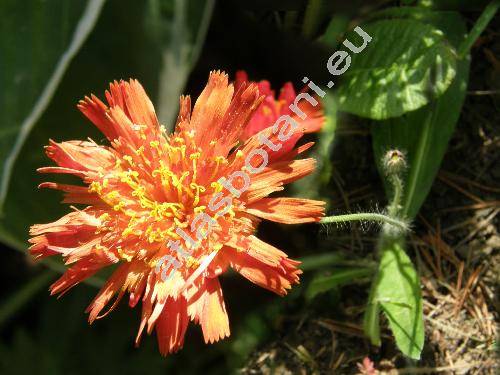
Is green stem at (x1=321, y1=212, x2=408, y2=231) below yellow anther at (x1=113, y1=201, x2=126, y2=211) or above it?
below

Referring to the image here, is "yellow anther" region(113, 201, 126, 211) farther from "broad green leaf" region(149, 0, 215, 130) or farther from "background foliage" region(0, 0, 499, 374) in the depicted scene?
"broad green leaf" region(149, 0, 215, 130)

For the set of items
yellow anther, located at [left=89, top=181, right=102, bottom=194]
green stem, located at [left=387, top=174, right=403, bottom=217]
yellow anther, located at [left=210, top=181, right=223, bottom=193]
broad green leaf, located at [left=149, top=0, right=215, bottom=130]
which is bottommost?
green stem, located at [left=387, top=174, right=403, bottom=217]

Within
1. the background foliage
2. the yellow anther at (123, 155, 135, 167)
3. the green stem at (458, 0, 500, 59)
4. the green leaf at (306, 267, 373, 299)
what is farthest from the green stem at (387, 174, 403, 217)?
the yellow anther at (123, 155, 135, 167)

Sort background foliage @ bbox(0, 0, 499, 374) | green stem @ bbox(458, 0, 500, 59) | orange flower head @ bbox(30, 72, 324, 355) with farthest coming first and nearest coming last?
green stem @ bbox(458, 0, 500, 59), background foliage @ bbox(0, 0, 499, 374), orange flower head @ bbox(30, 72, 324, 355)

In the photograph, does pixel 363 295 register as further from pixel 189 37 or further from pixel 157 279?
pixel 189 37

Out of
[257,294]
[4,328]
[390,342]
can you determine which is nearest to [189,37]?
[257,294]

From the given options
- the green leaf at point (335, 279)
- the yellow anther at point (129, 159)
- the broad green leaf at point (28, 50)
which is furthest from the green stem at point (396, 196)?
the broad green leaf at point (28, 50)

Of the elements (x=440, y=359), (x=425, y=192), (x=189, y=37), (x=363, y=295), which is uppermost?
(x=189, y=37)

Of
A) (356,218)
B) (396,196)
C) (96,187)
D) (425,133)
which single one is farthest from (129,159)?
(425,133)
